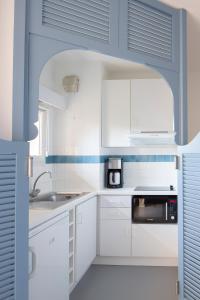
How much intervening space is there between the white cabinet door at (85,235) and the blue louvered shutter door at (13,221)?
1668 mm

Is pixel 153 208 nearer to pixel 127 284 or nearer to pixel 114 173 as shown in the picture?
pixel 114 173

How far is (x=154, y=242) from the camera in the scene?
4.04m

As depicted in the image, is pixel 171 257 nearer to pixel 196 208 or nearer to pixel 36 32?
pixel 196 208

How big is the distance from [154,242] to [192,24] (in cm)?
251

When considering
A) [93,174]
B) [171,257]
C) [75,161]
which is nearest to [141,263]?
[171,257]

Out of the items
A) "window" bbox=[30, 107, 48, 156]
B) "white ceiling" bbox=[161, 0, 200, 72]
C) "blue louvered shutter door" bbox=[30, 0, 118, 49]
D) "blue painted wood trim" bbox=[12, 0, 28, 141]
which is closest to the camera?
"blue painted wood trim" bbox=[12, 0, 28, 141]

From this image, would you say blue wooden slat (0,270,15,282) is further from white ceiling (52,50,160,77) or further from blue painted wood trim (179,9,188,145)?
white ceiling (52,50,160,77)

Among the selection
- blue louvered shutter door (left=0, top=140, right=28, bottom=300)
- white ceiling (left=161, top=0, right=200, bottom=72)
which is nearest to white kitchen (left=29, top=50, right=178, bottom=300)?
white ceiling (left=161, top=0, right=200, bottom=72)

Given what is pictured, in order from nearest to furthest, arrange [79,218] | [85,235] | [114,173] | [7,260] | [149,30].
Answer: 1. [7,260]
2. [149,30]
3. [79,218]
4. [85,235]
5. [114,173]

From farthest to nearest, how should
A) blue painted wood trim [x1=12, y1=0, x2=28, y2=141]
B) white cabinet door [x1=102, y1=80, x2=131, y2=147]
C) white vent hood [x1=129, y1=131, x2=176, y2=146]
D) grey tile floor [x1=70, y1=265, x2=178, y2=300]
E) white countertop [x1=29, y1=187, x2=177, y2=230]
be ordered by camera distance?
white cabinet door [x1=102, y1=80, x2=131, y2=147] → white vent hood [x1=129, y1=131, x2=176, y2=146] → grey tile floor [x1=70, y1=265, x2=178, y2=300] → white countertop [x1=29, y1=187, x2=177, y2=230] → blue painted wood trim [x1=12, y1=0, x2=28, y2=141]

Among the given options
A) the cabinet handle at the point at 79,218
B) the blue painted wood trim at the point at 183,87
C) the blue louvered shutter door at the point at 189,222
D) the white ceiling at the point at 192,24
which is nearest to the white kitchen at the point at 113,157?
the cabinet handle at the point at 79,218

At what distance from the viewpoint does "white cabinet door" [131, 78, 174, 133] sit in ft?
14.2

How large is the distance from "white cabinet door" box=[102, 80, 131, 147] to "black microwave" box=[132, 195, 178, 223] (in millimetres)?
770

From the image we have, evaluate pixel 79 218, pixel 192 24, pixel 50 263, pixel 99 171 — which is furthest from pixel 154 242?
pixel 192 24
